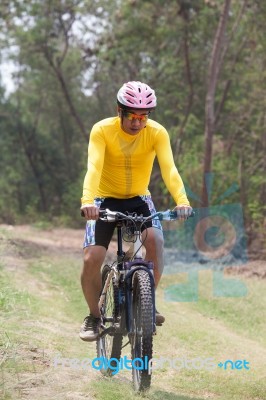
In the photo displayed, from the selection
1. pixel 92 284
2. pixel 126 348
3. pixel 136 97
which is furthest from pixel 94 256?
pixel 126 348

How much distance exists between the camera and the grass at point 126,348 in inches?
200

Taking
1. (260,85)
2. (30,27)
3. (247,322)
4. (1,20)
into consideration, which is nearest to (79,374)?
(247,322)

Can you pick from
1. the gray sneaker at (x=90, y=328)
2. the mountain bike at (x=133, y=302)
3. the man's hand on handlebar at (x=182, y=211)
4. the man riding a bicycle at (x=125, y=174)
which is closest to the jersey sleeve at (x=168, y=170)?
the man riding a bicycle at (x=125, y=174)

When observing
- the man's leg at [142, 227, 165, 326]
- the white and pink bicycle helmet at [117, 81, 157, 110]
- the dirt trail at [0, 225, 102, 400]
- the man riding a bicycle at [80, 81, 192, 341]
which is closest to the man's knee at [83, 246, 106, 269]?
the man riding a bicycle at [80, 81, 192, 341]

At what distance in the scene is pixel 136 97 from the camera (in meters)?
5.14

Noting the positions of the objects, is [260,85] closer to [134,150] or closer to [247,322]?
[247,322]

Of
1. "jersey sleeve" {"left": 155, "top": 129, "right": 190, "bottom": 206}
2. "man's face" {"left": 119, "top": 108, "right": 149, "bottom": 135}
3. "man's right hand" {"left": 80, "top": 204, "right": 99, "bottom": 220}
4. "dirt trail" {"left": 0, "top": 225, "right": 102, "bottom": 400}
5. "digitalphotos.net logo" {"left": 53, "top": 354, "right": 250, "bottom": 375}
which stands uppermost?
"man's face" {"left": 119, "top": 108, "right": 149, "bottom": 135}

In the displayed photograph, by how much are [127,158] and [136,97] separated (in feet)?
1.80

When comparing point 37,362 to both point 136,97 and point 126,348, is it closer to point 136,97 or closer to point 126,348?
point 126,348

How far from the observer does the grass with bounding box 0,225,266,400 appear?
200 inches

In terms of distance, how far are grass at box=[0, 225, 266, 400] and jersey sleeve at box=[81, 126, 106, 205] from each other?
1.38m

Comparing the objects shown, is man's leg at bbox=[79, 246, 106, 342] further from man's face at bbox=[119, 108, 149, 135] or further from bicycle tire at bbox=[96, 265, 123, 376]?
man's face at bbox=[119, 108, 149, 135]

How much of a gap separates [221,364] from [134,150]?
2416 mm

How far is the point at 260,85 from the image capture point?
16.4 metres
